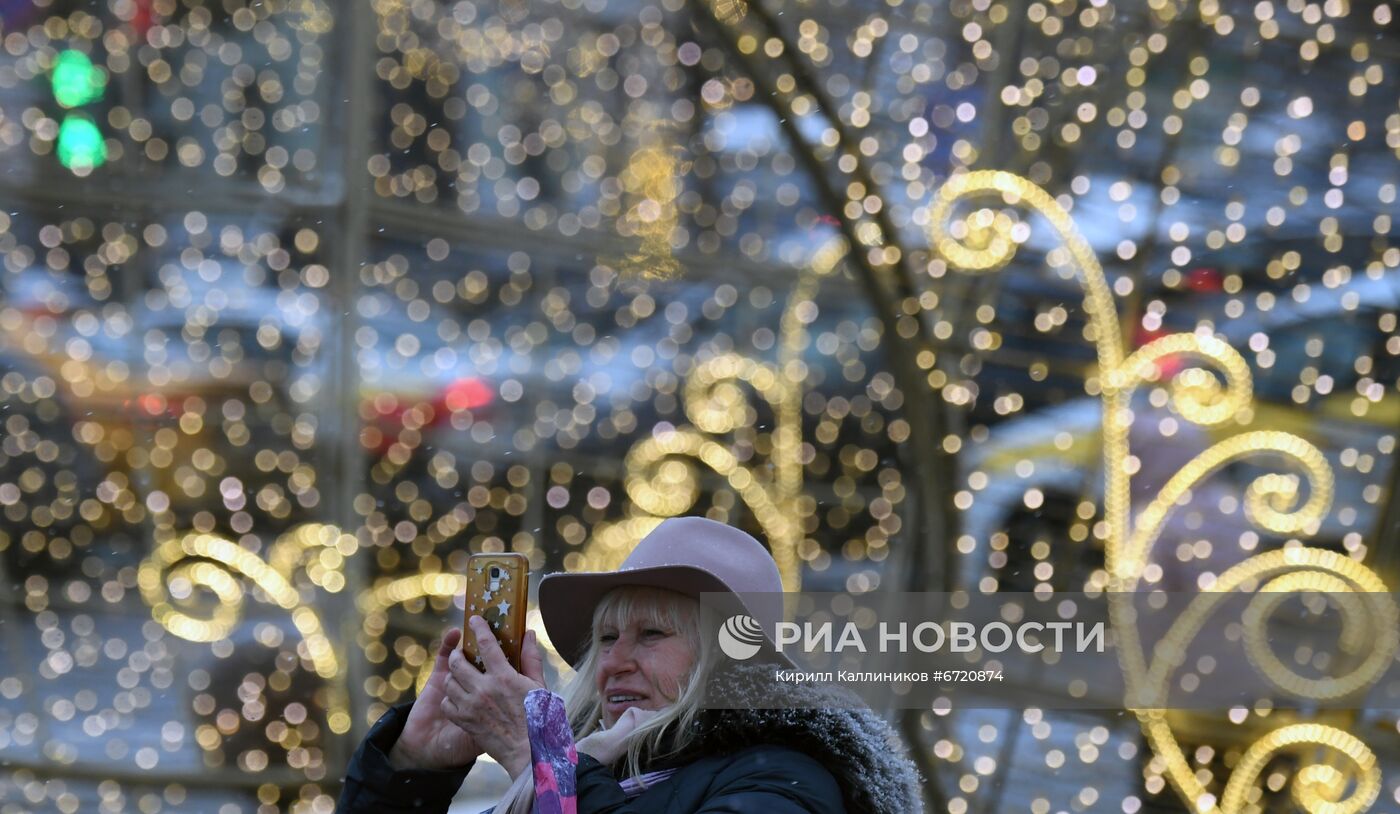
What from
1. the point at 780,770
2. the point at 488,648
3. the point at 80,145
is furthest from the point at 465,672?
the point at 80,145

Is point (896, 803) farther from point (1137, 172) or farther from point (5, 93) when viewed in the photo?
point (5, 93)

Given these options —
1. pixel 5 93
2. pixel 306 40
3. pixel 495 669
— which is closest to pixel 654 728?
pixel 495 669

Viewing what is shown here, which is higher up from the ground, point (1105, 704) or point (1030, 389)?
point (1030, 389)

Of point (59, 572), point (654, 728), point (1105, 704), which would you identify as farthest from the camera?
point (1105, 704)

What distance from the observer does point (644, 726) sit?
1.34 m

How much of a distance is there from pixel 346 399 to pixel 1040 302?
1575 millimetres

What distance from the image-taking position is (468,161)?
9.82ft

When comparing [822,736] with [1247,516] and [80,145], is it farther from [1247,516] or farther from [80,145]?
[80,145]

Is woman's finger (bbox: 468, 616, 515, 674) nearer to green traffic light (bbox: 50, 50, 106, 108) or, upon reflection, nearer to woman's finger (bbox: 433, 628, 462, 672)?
woman's finger (bbox: 433, 628, 462, 672)

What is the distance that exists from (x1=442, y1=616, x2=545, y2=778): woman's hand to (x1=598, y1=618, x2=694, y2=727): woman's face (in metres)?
0.16

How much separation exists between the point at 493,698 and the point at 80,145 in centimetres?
219

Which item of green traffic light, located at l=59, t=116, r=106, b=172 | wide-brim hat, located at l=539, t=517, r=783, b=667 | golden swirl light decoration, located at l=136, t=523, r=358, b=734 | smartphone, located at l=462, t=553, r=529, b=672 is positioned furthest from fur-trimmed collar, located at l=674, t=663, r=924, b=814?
green traffic light, located at l=59, t=116, r=106, b=172

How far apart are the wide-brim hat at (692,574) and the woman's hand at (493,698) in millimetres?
205

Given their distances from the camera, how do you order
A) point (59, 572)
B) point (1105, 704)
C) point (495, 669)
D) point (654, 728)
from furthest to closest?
1. point (1105, 704)
2. point (59, 572)
3. point (654, 728)
4. point (495, 669)
